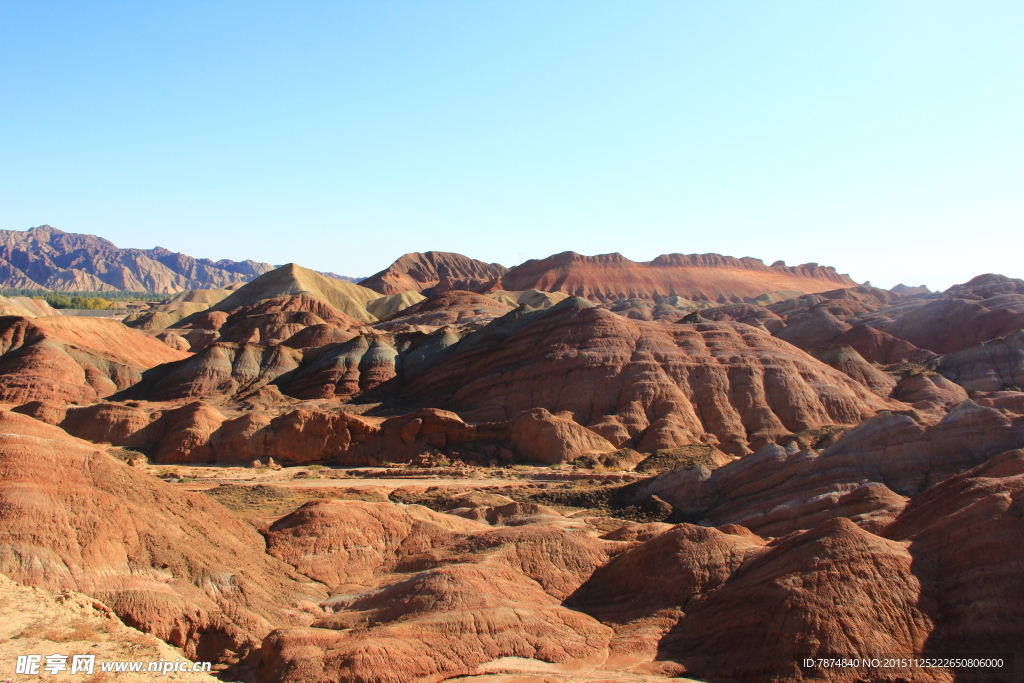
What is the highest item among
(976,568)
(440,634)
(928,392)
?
(928,392)

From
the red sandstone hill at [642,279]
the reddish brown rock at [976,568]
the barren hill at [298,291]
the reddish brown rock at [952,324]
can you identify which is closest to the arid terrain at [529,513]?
the reddish brown rock at [976,568]

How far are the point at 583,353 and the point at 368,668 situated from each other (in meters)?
36.5

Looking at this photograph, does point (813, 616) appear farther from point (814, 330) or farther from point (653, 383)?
point (814, 330)

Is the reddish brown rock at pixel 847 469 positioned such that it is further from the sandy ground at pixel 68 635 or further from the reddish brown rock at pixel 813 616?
the sandy ground at pixel 68 635

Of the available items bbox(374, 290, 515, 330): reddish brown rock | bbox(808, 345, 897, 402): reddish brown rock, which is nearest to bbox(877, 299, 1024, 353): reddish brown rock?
bbox(808, 345, 897, 402): reddish brown rock

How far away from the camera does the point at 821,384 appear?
46438 mm

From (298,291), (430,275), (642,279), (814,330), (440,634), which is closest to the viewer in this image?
(440,634)

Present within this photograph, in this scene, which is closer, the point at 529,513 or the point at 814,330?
the point at 529,513

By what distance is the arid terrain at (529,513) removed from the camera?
1141cm

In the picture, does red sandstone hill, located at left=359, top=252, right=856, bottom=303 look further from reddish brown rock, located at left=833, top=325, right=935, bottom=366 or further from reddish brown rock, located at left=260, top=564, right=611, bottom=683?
reddish brown rock, located at left=260, top=564, right=611, bottom=683

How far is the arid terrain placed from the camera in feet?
37.4

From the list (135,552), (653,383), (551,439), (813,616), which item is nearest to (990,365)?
(653,383)

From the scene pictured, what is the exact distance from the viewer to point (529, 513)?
2077cm

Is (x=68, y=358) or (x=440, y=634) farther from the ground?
(x=68, y=358)
